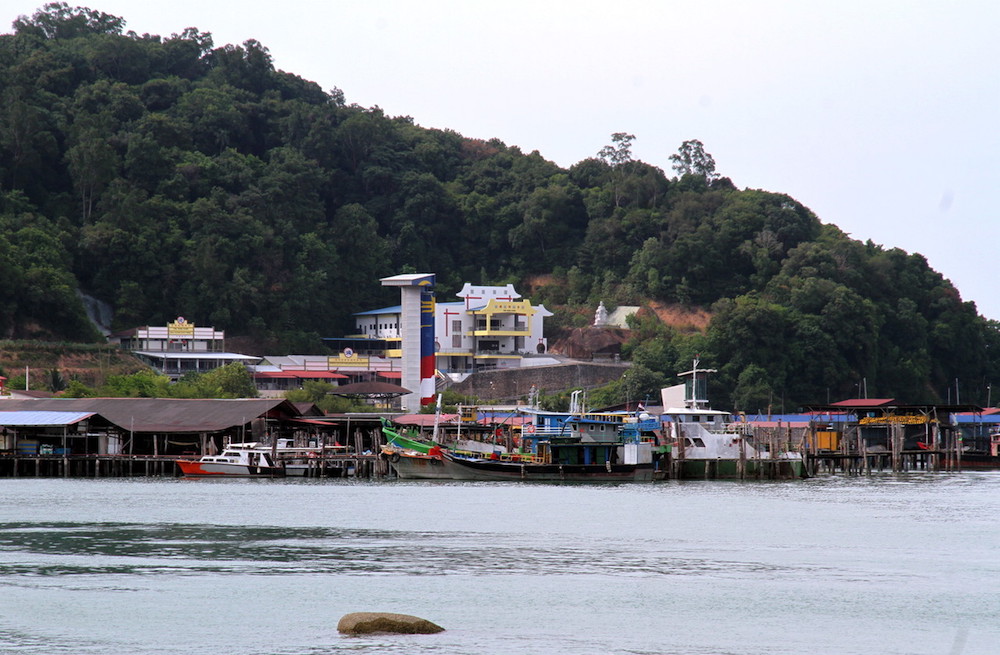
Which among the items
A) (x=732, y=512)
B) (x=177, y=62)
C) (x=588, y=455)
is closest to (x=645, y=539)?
(x=732, y=512)

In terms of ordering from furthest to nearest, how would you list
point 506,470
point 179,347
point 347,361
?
point 347,361, point 179,347, point 506,470

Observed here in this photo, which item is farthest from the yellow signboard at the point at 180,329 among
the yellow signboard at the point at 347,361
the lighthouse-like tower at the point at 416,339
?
the lighthouse-like tower at the point at 416,339

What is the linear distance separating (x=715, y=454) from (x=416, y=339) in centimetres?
4554

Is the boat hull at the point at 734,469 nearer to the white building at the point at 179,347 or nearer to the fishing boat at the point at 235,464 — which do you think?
the fishing boat at the point at 235,464

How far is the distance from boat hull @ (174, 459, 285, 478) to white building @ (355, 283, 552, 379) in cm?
5398

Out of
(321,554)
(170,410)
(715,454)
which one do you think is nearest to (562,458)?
(715,454)

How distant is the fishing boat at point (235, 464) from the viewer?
72.9 meters

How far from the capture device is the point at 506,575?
33.7 meters

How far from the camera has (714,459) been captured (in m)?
71.7

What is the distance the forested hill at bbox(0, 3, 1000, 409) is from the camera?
122500 millimetres

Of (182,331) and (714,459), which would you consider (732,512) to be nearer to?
(714,459)

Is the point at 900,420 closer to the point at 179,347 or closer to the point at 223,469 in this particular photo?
the point at 223,469

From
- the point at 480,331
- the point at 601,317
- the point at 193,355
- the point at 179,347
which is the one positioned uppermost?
the point at 601,317

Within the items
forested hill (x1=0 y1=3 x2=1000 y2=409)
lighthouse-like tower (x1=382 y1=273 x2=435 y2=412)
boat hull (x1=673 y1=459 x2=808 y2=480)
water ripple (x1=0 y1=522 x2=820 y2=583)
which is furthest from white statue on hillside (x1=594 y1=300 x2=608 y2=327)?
water ripple (x1=0 y1=522 x2=820 y2=583)
